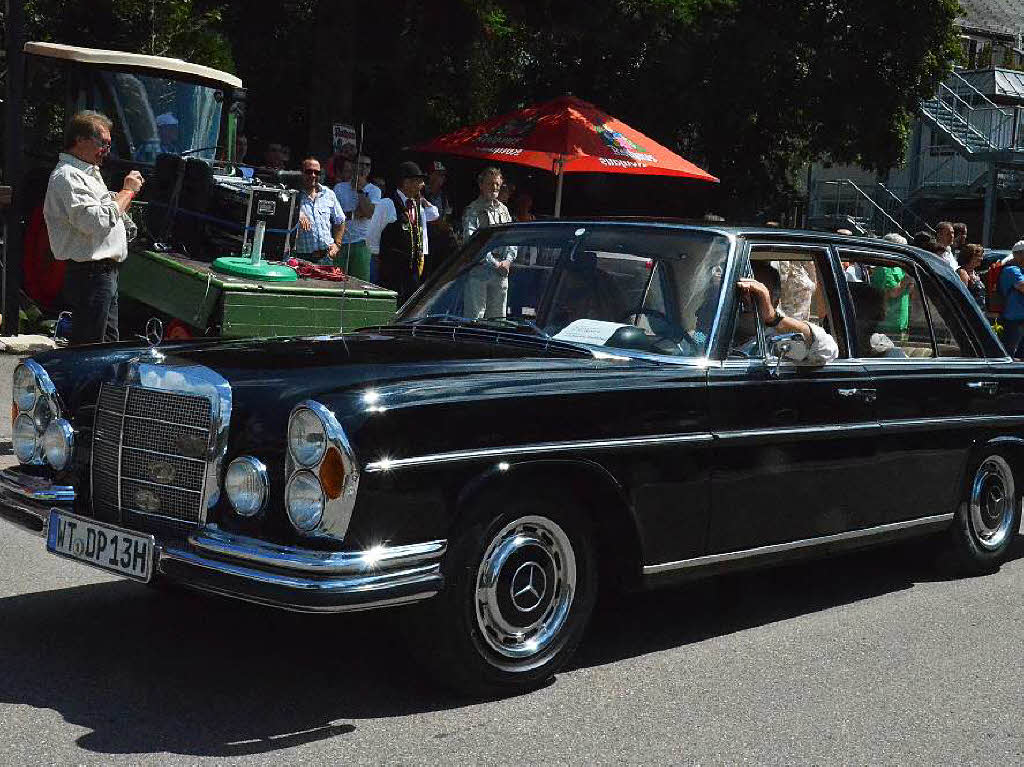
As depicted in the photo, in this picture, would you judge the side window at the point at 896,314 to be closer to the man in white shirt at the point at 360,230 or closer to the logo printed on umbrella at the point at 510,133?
the man in white shirt at the point at 360,230

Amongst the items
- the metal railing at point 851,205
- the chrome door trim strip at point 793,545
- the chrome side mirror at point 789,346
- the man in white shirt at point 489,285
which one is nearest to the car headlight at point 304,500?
the chrome door trim strip at point 793,545

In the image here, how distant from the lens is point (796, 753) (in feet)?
13.9

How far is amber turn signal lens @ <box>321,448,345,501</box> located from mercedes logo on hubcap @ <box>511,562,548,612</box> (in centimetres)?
76

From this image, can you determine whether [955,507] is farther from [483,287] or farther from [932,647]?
[483,287]

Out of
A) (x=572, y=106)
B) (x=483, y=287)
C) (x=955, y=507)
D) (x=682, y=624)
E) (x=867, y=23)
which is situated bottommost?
(x=682, y=624)

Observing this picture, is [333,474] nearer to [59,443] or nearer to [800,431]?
[59,443]

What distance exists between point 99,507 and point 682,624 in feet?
7.80

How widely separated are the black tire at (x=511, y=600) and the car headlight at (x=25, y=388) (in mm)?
1830

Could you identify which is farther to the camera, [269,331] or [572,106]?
[572,106]

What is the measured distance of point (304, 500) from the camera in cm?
419

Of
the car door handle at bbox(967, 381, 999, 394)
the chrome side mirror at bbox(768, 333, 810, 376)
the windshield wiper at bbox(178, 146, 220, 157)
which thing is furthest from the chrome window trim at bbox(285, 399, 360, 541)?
the windshield wiper at bbox(178, 146, 220, 157)

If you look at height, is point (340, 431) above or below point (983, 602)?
above

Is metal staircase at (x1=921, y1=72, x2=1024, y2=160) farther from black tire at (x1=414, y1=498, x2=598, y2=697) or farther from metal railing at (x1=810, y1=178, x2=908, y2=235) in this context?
black tire at (x1=414, y1=498, x2=598, y2=697)

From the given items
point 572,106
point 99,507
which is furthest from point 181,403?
point 572,106
